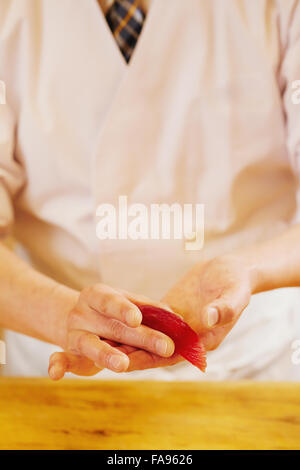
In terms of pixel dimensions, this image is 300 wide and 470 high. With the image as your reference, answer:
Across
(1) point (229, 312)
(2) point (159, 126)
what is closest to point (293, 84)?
(2) point (159, 126)

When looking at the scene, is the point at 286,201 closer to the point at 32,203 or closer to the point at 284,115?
the point at 284,115

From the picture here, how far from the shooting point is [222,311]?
358 millimetres

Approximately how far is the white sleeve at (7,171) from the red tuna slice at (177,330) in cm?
19

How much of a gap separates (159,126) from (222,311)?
0.68ft

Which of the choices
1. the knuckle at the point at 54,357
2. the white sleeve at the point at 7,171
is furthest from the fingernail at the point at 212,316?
the white sleeve at the point at 7,171

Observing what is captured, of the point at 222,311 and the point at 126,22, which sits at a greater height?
the point at 126,22

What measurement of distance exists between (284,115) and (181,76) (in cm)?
10

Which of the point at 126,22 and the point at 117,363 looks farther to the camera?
the point at 126,22

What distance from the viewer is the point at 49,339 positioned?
0.47 m

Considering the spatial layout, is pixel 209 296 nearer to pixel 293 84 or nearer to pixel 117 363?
pixel 117 363

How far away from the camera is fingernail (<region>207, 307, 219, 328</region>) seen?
35 centimetres

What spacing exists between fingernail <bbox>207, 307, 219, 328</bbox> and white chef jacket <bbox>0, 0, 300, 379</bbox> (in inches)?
6.0

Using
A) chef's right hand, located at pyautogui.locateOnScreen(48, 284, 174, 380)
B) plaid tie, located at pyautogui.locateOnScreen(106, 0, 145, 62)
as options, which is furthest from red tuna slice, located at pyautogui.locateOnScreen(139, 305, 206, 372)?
plaid tie, located at pyautogui.locateOnScreen(106, 0, 145, 62)

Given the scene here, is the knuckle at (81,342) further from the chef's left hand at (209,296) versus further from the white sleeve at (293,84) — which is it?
the white sleeve at (293,84)
